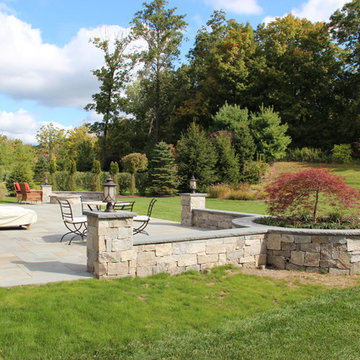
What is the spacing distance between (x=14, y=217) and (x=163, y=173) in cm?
1417

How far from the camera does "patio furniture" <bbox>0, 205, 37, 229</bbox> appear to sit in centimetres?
840

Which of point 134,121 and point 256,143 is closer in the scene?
point 256,143

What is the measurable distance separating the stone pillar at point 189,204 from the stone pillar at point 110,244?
17.8 ft

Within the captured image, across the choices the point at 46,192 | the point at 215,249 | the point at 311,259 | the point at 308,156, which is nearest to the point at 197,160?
the point at 46,192

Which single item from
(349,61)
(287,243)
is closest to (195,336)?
(287,243)

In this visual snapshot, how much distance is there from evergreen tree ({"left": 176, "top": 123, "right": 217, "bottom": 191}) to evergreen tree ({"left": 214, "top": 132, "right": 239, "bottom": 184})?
0.52 m

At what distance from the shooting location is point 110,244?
4.57m

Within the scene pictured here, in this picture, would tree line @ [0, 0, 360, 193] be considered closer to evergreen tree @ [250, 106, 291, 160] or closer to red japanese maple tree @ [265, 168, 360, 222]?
evergreen tree @ [250, 106, 291, 160]

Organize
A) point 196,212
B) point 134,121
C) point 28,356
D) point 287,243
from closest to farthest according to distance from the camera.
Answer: point 28,356, point 287,243, point 196,212, point 134,121

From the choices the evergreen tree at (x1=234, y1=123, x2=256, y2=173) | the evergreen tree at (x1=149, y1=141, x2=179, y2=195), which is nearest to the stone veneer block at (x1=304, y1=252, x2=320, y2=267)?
the evergreen tree at (x1=149, y1=141, x2=179, y2=195)

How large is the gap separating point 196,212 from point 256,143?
58.6 feet

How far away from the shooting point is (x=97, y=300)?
12.4 feet

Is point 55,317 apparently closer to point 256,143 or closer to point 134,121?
point 256,143

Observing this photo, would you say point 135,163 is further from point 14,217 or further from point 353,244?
point 353,244
